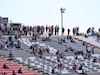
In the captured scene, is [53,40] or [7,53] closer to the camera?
[7,53]

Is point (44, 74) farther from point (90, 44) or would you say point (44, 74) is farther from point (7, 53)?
point (90, 44)

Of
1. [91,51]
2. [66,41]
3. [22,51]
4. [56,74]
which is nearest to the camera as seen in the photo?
[56,74]

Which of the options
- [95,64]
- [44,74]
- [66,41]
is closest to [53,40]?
[66,41]

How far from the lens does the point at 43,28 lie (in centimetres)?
5434

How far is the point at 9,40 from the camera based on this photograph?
49312 millimetres

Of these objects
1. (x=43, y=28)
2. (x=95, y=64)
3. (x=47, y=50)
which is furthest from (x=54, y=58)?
(x=43, y=28)

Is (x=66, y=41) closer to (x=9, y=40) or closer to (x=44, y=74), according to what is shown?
(x=9, y=40)

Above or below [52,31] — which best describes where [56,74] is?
below

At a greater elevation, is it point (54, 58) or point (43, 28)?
point (43, 28)

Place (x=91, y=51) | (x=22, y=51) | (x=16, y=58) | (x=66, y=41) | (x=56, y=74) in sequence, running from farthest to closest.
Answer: (x=66, y=41) → (x=91, y=51) → (x=22, y=51) → (x=16, y=58) → (x=56, y=74)

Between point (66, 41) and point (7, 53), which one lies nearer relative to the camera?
point (7, 53)

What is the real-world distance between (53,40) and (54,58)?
848 centimetres

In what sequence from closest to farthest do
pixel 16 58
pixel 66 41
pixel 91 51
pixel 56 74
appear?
pixel 56 74 < pixel 16 58 < pixel 91 51 < pixel 66 41

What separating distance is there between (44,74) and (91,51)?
40.8 feet
